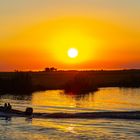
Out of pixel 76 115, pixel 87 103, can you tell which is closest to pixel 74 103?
pixel 87 103

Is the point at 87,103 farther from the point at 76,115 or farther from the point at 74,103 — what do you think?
the point at 76,115

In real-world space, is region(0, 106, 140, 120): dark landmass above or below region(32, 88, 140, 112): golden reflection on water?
below

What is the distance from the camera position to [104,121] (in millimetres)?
49312

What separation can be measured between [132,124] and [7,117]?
50.0ft

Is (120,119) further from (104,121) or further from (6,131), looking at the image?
(6,131)

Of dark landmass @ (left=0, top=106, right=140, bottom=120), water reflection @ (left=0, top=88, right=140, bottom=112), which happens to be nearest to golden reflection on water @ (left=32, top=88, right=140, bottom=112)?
water reflection @ (left=0, top=88, right=140, bottom=112)

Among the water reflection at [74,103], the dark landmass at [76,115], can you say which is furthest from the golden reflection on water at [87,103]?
the dark landmass at [76,115]

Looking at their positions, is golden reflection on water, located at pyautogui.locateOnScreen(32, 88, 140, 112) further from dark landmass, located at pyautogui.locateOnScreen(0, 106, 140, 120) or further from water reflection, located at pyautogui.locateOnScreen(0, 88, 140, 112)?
dark landmass, located at pyautogui.locateOnScreen(0, 106, 140, 120)

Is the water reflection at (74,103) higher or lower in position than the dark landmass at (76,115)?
higher

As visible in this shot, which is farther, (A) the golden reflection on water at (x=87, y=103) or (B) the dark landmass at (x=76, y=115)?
(A) the golden reflection on water at (x=87, y=103)

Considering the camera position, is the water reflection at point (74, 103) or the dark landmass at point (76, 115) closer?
the dark landmass at point (76, 115)

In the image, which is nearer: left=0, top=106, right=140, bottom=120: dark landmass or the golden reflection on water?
left=0, top=106, right=140, bottom=120: dark landmass

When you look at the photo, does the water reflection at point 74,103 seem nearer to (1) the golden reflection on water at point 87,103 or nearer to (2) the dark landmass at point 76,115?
(1) the golden reflection on water at point 87,103

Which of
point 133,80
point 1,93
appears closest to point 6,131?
point 1,93
